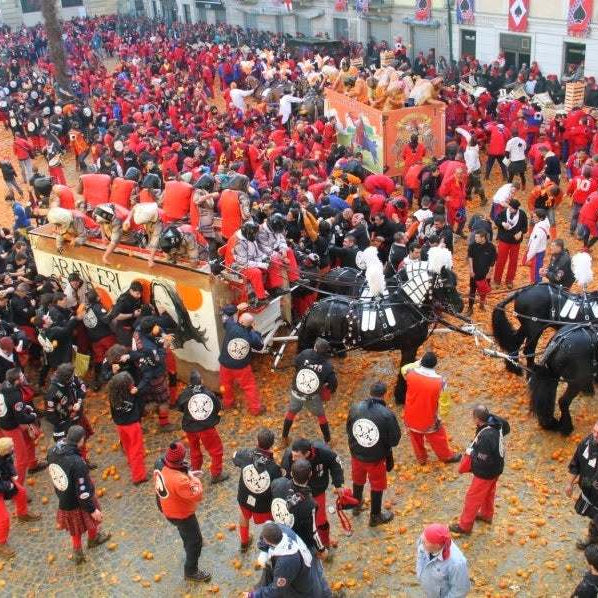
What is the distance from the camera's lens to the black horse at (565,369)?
7957mm

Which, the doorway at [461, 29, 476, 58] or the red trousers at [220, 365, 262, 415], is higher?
the doorway at [461, 29, 476, 58]

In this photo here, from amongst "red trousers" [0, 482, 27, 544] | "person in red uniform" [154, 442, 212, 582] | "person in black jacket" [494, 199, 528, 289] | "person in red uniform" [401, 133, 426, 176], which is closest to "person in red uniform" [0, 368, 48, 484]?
"red trousers" [0, 482, 27, 544]

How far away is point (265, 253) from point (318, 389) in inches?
96.0

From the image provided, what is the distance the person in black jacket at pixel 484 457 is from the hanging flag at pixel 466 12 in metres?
24.7

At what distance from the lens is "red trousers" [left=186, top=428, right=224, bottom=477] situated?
7961mm

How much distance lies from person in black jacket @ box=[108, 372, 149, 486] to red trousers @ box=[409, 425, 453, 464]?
10.6 feet

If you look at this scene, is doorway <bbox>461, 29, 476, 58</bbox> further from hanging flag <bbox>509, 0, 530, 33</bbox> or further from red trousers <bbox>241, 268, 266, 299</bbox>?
red trousers <bbox>241, 268, 266, 299</bbox>

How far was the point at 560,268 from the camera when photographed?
380 inches

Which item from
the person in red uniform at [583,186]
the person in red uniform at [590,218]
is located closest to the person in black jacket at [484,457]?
the person in red uniform at [590,218]

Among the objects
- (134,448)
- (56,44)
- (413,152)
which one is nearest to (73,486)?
(134,448)

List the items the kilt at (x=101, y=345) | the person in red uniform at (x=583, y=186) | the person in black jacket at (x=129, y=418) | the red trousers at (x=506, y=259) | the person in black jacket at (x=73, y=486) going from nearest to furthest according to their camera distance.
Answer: the person in black jacket at (x=73, y=486), the person in black jacket at (x=129, y=418), the kilt at (x=101, y=345), the red trousers at (x=506, y=259), the person in red uniform at (x=583, y=186)

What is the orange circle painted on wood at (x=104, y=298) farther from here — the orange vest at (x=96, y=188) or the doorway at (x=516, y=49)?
the doorway at (x=516, y=49)

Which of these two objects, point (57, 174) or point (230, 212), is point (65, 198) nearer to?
point (230, 212)

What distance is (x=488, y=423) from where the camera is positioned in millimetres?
6688
